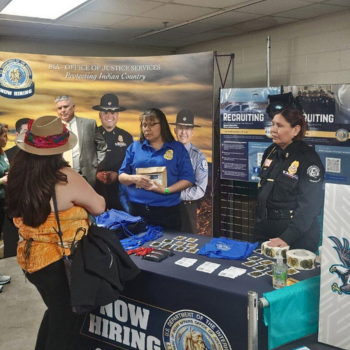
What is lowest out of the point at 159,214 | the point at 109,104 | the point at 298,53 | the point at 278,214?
the point at 159,214

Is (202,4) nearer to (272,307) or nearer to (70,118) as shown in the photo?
(70,118)

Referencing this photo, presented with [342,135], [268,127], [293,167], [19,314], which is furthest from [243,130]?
[19,314]

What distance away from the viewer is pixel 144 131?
11.7 ft

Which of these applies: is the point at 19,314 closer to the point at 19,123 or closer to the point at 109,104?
the point at 19,123

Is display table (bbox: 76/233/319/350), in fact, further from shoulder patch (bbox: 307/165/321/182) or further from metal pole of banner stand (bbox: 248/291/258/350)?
shoulder patch (bbox: 307/165/321/182)

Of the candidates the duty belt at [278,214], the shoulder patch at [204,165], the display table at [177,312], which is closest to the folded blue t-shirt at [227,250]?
the display table at [177,312]

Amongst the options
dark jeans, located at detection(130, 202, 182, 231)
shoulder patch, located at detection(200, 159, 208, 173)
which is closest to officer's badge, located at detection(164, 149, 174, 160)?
dark jeans, located at detection(130, 202, 182, 231)

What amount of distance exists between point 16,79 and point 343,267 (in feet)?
12.2

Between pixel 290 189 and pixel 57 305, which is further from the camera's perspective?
pixel 290 189

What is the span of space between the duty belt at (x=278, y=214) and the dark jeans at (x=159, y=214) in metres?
0.81

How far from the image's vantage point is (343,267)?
1451 millimetres

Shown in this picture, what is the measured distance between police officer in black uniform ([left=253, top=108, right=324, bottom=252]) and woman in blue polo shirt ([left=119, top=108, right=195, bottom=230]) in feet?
2.45

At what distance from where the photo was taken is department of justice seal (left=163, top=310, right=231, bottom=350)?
6.38 ft

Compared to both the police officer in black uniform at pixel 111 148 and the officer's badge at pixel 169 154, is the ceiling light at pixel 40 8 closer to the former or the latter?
the police officer in black uniform at pixel 111 148
